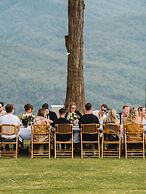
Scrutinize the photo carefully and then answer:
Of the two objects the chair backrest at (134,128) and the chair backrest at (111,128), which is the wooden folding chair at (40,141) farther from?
the chair backrest at (134,128)

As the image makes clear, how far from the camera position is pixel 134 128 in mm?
13062

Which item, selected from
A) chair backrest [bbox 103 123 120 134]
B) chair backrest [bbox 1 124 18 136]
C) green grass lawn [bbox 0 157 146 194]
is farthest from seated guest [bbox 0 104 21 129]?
chair backrest [bbox 103 123 120 134]

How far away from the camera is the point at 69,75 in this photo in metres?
17.2

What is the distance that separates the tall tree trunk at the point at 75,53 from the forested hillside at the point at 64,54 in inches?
3774

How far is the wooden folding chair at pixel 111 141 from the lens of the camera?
1304 centimetres

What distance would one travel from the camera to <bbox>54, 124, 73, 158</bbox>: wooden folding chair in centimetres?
1297

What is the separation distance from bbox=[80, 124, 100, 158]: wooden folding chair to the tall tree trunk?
12.8 ft

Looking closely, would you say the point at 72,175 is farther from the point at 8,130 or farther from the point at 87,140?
the point at 8,130

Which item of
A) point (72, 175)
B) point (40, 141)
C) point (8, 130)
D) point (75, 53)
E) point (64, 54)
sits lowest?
point (72, 175)

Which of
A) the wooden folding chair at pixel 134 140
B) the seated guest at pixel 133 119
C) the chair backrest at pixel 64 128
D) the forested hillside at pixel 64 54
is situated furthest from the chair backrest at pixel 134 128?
the forested hillside at pixel 64 54

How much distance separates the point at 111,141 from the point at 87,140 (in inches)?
19.4

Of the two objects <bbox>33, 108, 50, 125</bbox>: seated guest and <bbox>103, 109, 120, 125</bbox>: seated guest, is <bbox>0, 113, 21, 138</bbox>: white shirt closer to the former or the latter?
<bbox>33, 108, 50, 125</bbox>: seated guest

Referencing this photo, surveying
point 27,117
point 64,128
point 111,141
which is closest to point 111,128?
point 111,141

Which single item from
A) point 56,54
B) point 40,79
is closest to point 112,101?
point 40,79
